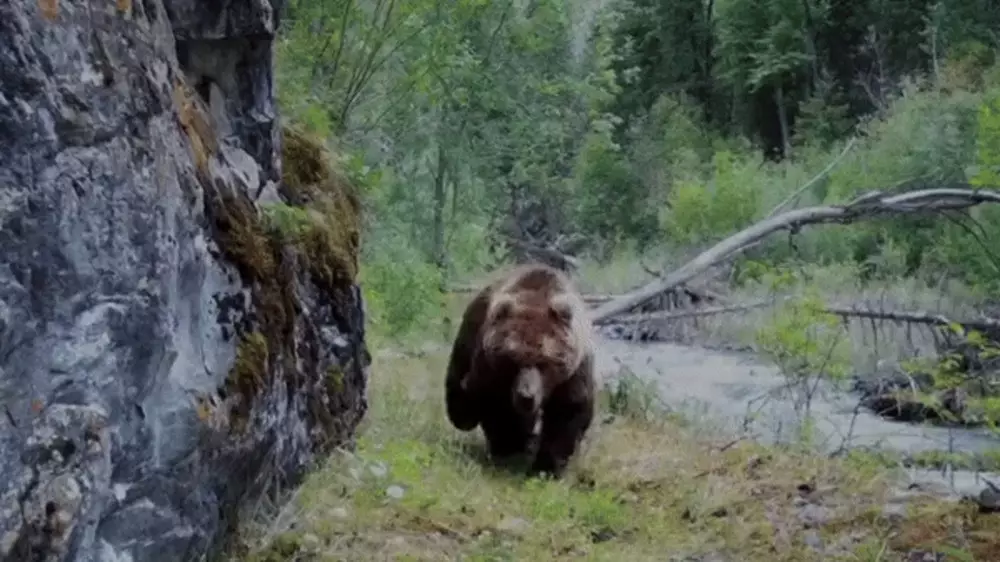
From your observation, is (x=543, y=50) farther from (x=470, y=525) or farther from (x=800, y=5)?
(x=800, y=5)

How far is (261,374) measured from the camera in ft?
13.3

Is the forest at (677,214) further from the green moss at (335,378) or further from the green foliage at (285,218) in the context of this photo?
the green moss at (335,378)

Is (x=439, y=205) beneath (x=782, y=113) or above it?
beneath

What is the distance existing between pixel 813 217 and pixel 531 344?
3.72m

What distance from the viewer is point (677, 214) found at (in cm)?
1989

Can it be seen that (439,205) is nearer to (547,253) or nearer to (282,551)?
(547,253)

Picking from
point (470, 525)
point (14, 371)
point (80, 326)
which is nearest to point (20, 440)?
point (14, 371)

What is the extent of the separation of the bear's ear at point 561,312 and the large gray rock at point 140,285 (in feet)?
7.14

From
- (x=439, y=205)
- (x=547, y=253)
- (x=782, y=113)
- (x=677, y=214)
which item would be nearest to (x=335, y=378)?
(x=439, y=205)

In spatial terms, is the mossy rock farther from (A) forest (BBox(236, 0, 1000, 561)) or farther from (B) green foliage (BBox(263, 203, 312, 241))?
(A) forest (BBox(236, 0, 1000, 561))

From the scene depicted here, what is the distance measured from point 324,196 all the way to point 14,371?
2887 mm

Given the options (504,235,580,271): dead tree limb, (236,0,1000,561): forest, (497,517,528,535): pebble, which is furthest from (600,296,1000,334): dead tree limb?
(504,235,580,271): dead tree limb

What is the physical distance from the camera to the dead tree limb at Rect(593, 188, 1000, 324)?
8.62 metres

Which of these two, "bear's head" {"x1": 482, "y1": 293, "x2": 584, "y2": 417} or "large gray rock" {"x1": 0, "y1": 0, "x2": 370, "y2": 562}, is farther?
"bear's head" {"x1": 482, "y1": 293, "x2": 584, "y2": 417}
